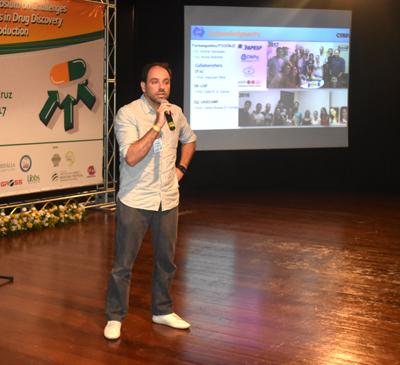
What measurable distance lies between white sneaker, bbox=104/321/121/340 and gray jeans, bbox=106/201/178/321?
3 centimetres

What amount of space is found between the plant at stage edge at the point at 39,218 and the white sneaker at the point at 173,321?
296 cm

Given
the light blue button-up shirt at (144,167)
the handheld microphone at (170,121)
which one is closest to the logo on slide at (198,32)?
the light blue button-up shirt at (144,167)

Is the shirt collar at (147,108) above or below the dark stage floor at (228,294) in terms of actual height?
above

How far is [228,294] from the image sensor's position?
470 cm

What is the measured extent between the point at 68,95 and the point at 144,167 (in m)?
3.96

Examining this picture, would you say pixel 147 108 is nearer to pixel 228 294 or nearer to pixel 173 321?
pixel 173 321

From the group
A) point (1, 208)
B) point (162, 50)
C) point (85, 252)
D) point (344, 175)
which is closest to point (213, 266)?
point (85, 252)

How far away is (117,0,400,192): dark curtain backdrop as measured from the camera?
9.18 metres

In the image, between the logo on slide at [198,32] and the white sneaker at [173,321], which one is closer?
the white sneaker at [173,321]

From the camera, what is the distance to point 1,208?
22.2ft

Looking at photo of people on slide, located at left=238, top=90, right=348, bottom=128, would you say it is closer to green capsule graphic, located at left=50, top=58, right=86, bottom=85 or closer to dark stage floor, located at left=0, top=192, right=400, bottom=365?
dark stage floor, located at left=0, top=192, right=400, bottom=365

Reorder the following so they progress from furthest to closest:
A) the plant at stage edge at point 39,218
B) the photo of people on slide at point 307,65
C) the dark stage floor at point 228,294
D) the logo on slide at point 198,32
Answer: the photo of people on slide at point 307,65, the logo on slide at point 198,32, the plant at stage edge at point 39,218, the dark stage floor at point 228,294

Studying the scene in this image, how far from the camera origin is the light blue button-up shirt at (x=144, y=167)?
355 cm

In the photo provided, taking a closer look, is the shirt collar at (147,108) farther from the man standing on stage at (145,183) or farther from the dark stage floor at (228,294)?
the dark stage floor at (228,294)
